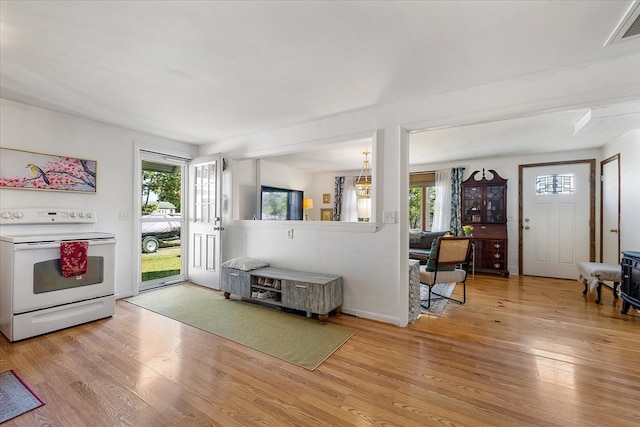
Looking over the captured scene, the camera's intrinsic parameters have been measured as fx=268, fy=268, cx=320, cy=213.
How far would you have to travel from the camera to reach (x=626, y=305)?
3.06 meters

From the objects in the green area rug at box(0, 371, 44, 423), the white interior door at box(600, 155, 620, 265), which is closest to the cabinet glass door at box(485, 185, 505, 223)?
the white interior door at box(600, 155, 620, 265)

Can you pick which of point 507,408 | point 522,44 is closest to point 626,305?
point 507,408

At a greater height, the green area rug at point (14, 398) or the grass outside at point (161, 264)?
the grass outside at point (161, 264)

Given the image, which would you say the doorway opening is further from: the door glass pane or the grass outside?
the door glass pane

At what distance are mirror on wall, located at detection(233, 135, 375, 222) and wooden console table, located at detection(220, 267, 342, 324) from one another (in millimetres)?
973

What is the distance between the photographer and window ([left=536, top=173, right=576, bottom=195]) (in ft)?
16.1

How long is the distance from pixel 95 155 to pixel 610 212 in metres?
7.56

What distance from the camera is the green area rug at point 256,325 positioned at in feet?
7.57

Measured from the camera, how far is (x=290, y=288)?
3.05 metres

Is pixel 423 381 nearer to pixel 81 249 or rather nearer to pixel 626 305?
Answer: pixel 626 305

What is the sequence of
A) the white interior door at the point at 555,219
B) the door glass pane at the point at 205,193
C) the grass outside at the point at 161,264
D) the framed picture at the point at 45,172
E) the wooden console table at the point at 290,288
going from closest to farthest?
the framed picture at the point at 45,172
the wooden console table at the point at 290,288
the door glass pane at the point at 205,193
the white interior door at the point at 555,219
the grass outside at the point at 161,264

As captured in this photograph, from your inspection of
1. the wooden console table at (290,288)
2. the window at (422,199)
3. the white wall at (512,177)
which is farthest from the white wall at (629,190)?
the wooden console table at (290,288)

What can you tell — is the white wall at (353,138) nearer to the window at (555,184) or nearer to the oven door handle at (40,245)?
the oven door handle at (40,245)

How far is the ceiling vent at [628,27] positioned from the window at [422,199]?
4.29m
